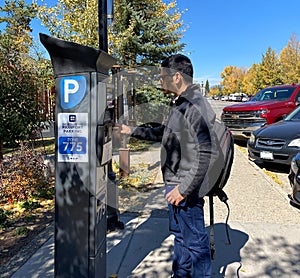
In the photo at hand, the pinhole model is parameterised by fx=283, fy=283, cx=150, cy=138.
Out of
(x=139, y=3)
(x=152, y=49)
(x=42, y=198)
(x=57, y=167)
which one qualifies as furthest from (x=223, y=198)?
(x=139, y=3)

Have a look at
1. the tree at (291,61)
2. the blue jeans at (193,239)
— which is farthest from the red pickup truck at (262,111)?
the tree at (291,61)

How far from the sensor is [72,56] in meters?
1.95

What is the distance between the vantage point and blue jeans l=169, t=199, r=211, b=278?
2100 millimetres

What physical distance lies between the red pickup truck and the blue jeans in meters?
7.25

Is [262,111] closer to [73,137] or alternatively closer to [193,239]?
[193,239]

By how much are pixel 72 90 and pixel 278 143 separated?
517cm

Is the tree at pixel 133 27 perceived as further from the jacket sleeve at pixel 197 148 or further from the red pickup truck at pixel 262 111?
the jacket sleeve at pixel 197 148

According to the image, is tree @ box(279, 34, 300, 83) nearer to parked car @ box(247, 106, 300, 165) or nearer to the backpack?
parked car @ box(247, 106, 300, 165)

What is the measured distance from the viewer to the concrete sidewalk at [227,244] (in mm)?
2691

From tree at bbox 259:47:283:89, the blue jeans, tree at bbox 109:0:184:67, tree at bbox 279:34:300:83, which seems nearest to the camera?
the blue jeans

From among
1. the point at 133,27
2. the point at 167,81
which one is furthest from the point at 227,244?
the point at 133,27

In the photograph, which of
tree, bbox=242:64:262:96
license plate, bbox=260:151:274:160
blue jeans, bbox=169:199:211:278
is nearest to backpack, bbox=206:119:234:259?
blue jeans, bbox=169:199:211:278

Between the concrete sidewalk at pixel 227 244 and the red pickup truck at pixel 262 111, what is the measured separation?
4461 mm

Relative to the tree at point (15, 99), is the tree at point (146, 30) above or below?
above
